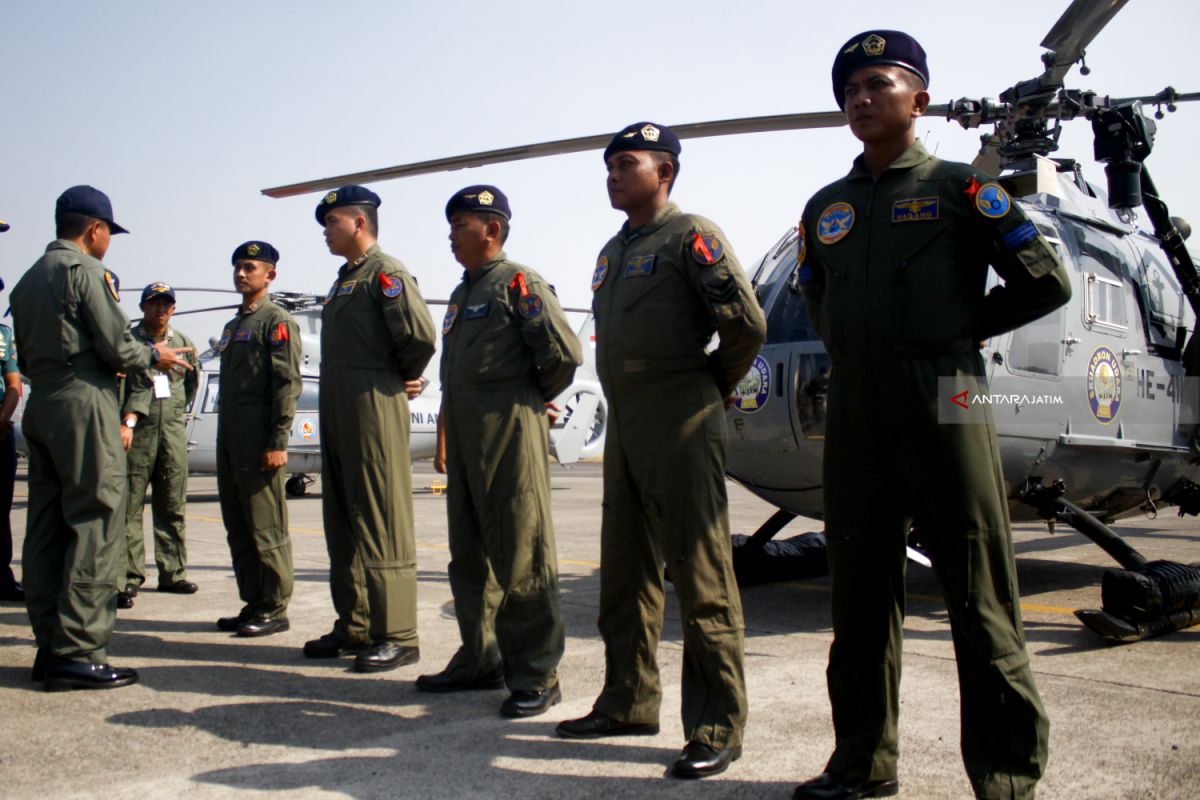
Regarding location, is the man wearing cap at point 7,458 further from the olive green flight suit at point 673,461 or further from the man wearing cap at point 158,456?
the olive green flight suit at point 673,461

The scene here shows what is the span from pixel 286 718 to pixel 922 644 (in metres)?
2.88

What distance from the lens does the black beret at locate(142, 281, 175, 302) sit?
268 inches

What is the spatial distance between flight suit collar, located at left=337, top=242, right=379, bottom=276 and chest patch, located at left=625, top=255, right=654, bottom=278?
1.81 metres

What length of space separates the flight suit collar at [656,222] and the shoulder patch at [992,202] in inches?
42.4

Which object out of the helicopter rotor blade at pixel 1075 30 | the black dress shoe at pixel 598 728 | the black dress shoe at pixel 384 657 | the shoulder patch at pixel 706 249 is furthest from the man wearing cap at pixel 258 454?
the helicopter rotor blade at pixel 1075 30

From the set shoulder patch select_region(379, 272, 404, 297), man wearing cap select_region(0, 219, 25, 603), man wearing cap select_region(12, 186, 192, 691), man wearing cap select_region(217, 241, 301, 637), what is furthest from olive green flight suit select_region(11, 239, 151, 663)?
man wearing cap select_region(0, 219, 25, 603)

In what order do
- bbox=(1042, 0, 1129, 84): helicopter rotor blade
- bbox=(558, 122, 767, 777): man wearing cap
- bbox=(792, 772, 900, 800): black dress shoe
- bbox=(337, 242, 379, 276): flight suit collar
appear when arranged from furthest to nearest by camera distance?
bbox=(1042, 0, 1129, 84): helicopter rotor blade < bbox=(337, 242, 379, 276): flight suit collar < bbox=(558, 122, 767, 777): man wearing cap < bbox=(792, 772, 900, 800): black dress shoe

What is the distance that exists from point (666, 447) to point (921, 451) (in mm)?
831

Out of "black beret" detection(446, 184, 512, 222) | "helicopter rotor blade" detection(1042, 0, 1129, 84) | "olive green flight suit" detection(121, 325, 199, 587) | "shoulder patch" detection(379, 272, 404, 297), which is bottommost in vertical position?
"olive green flight suit" detection(121, 325, 199, 587)

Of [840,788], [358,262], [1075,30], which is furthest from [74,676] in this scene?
[1075,30]

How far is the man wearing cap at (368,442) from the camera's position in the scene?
4430 millimetres

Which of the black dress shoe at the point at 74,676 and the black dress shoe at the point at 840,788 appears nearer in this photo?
the black dress shoe at the point at 840,788

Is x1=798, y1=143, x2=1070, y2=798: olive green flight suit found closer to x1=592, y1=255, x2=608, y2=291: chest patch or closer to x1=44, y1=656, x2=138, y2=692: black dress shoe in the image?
x1=592, y1=255, x2=608, y2=291: chest patch

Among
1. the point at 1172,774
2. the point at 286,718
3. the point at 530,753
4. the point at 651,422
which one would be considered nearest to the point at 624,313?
the point at 651,422
